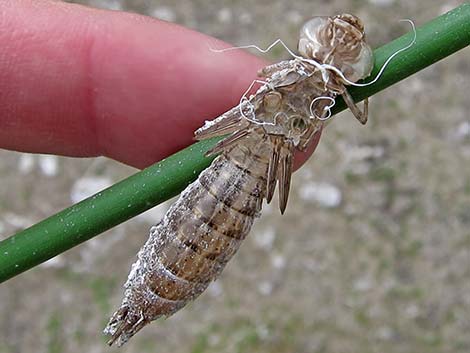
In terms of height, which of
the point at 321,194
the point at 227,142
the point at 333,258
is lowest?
the point at 333,258

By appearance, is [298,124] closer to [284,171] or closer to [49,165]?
[284,171]

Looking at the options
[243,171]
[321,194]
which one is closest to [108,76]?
[243,171]

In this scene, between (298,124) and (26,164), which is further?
(26,164)

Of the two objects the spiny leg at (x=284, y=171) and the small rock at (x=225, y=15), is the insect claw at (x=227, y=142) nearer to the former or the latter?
the spiny leg at (x=284, y=171)

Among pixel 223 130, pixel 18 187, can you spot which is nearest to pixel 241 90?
pixel 223 130

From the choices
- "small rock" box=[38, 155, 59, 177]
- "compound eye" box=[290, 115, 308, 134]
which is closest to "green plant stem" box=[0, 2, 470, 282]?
"compound eye" box=[290, 115, 308, 134]

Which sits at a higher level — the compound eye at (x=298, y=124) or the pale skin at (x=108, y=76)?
the compound eye at (x=298, y=124)

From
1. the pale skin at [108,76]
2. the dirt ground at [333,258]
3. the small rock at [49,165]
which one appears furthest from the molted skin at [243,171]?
the small rock at [49,165]
